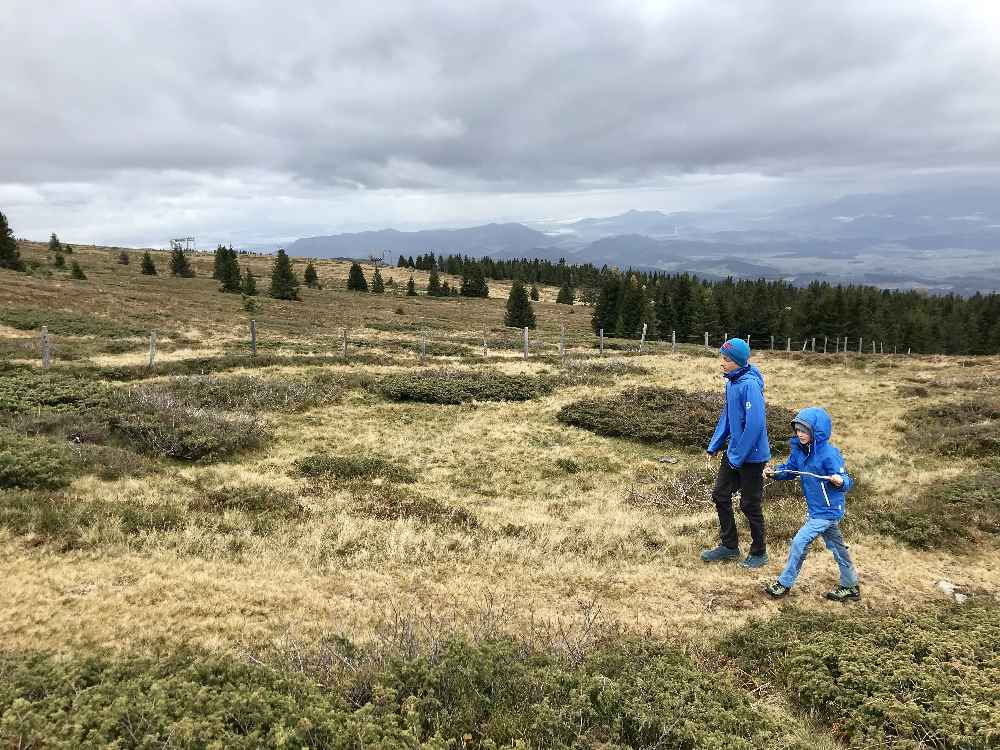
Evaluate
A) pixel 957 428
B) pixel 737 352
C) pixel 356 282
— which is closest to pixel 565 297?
pixel 356 282

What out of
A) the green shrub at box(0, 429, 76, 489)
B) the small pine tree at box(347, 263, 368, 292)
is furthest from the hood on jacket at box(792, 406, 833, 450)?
the small pine tree at box(347, 263, 368, 292)

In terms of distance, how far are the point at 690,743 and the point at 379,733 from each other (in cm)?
219

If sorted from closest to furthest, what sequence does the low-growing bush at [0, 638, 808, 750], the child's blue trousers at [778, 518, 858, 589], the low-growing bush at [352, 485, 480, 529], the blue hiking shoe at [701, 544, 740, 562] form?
the low-growing bush at [0, 638, 808, 750] → the child's blue trousers at [778, 518, 858, 589] → the blue hiking shoe at [701, 544, 740, 562] → the low-growing bush at [352, 485, 480, 529]

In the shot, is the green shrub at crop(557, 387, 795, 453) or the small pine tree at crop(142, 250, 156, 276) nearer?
the green shrub at crop(557, 387, 795, 453)

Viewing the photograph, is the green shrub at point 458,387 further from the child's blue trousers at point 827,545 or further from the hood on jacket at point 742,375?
the child's blue trousers at point 827,545

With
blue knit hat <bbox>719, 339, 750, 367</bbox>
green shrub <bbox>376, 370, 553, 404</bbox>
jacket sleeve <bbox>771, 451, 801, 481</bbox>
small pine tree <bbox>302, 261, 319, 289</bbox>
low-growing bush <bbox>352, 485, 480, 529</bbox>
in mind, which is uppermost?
small pine tree <bbox>302, 261, 319, 289</bbox>

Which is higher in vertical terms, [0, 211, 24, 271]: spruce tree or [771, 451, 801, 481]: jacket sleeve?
[0, 211, 24, 271]: spruce tree

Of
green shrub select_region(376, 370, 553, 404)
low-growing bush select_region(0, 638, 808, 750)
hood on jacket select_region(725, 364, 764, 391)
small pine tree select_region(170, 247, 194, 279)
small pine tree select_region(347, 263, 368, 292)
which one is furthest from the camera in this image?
small pine tree select_region(347, 263, 368, 292)

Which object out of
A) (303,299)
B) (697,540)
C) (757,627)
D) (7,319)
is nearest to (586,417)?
(697,540)

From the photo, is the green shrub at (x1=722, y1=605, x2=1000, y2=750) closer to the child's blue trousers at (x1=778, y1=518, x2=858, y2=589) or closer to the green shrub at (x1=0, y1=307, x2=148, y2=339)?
the child's blue trousers at (x1=778, y1=518, x2=858, y2=589)

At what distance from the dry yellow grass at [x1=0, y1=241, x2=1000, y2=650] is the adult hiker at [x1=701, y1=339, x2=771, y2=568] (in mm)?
664

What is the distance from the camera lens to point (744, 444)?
23.9 ft

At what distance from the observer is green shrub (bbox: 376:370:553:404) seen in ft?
62.8

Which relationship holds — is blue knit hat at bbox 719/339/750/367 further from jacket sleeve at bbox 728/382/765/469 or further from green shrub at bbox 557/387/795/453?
green shrub at bbox 557/387/795/453
